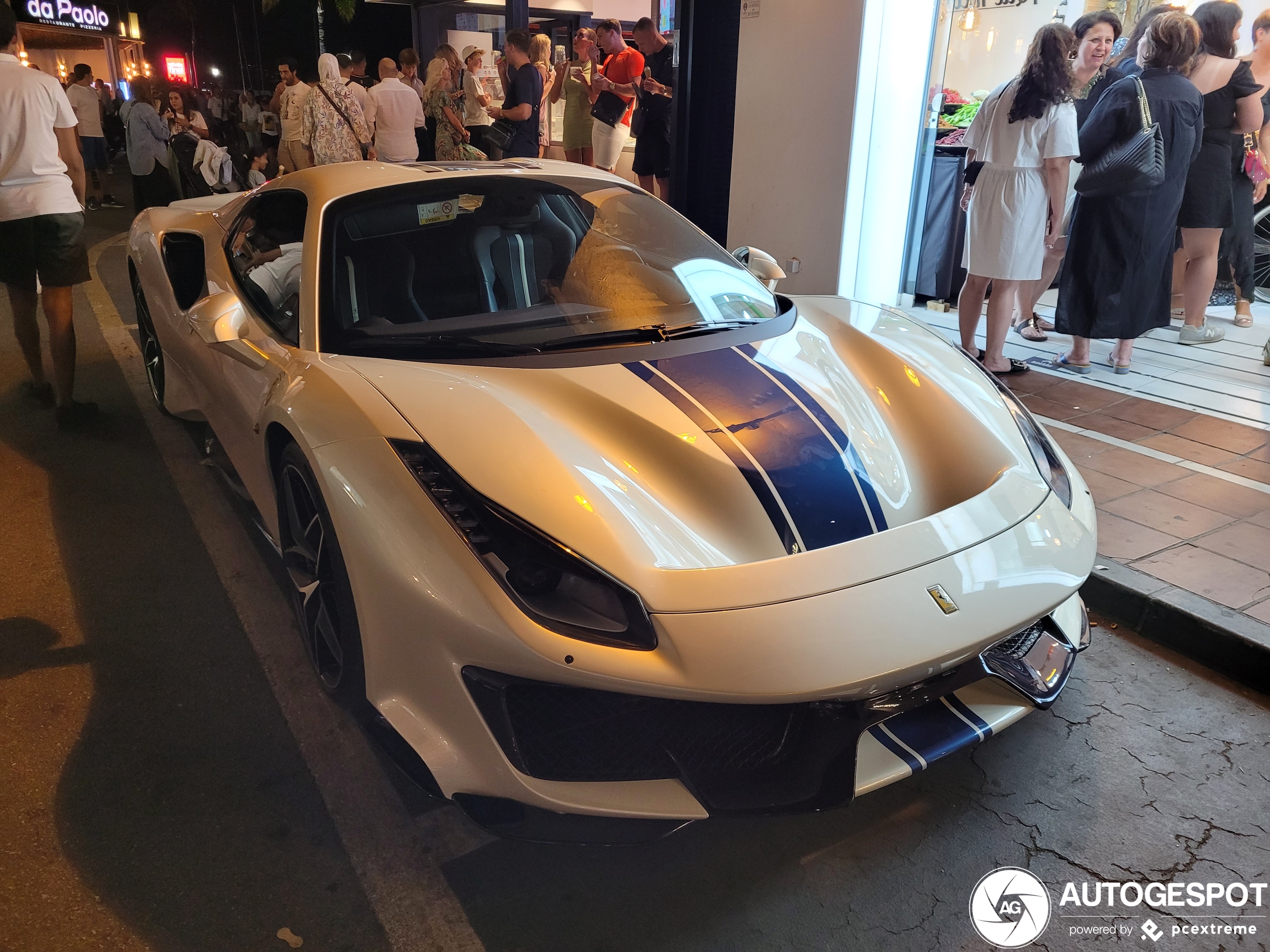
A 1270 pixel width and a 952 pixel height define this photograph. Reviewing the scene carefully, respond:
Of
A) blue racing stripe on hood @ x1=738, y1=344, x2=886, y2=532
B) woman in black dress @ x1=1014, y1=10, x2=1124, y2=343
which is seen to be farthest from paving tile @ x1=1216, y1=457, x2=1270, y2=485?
blue racing stripe on hood @ x1=738, y1=344, x2=886, y2=532

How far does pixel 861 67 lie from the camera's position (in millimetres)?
5281

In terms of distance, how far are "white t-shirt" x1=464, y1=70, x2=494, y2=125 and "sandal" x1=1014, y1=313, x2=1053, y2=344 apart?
16.9 feet

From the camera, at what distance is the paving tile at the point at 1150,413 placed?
4.14m

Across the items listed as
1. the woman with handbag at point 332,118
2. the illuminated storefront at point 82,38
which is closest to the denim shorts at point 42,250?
the woman with handbag at point 332,118

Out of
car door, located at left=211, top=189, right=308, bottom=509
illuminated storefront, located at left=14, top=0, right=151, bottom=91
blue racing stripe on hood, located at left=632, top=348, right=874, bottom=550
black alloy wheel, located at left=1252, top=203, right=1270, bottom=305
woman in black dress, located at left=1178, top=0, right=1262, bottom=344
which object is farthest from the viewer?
illuminated storefront, located at left=14, top=0, right=151, bottom=91

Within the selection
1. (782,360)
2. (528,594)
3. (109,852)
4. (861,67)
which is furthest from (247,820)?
(861,67)

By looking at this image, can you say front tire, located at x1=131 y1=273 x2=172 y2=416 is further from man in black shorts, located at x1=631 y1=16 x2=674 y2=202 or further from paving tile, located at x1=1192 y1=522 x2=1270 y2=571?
man in black shorts, located at x1=631 y1=16 x2=674 y2=202

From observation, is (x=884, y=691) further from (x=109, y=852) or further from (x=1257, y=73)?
(x=1257, y=73)

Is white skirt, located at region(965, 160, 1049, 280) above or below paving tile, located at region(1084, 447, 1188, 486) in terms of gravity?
above

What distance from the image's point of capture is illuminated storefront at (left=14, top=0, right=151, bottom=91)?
24.0 m

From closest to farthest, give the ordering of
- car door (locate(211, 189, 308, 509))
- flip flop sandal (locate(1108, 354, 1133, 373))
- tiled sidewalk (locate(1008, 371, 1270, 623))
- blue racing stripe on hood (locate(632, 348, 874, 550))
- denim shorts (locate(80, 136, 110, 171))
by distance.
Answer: blue racing stripe on hood (locate(632, 348, 874, 550))
car door (locate(211, 189, 308, 509))
tiled sidewalk (locate(1008, 371, 1270, 623))
flip flop sandal (locate(1108, 354, 1133, 373))
denim shorts (locate(80, 136, 110, 171))

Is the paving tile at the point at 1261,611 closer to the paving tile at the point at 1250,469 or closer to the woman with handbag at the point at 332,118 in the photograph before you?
the paving tile at the point at 1250,469

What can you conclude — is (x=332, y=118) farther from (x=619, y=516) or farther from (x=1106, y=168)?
(x=619, y=516)

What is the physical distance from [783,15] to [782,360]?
13.9ft
